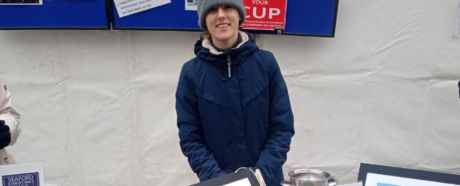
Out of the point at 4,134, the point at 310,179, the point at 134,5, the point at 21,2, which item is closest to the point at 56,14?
the point at 21,2

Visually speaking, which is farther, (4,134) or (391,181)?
(4,134)

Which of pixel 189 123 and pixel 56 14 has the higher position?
pixel 56 14

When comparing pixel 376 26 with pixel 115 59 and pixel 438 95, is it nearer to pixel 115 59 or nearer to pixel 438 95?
pixel 438 95

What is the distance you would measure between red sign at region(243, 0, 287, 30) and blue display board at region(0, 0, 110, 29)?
816mm

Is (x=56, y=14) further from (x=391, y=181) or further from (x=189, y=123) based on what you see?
(x=391, y=181)

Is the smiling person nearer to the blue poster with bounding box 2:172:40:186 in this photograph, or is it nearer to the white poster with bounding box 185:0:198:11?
the blue poster with bounding box 2:172:40:186

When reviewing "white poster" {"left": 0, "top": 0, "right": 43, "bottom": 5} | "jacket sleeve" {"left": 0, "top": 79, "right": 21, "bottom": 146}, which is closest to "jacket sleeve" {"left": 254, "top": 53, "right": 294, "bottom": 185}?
"jacket sleeve" {"left": 0, "top": 79, "right": 21, "bottom": 146}

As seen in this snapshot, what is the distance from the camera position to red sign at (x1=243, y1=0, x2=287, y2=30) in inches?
79.1

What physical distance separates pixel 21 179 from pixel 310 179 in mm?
786

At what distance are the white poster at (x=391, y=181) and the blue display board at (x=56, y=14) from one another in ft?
5.54

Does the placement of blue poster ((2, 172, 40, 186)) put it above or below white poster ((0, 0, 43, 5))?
→ below

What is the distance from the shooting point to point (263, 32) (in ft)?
6.79

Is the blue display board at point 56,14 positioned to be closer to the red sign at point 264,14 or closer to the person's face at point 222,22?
the red sign at point 264,14

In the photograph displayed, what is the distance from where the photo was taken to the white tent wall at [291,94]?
2.12m
